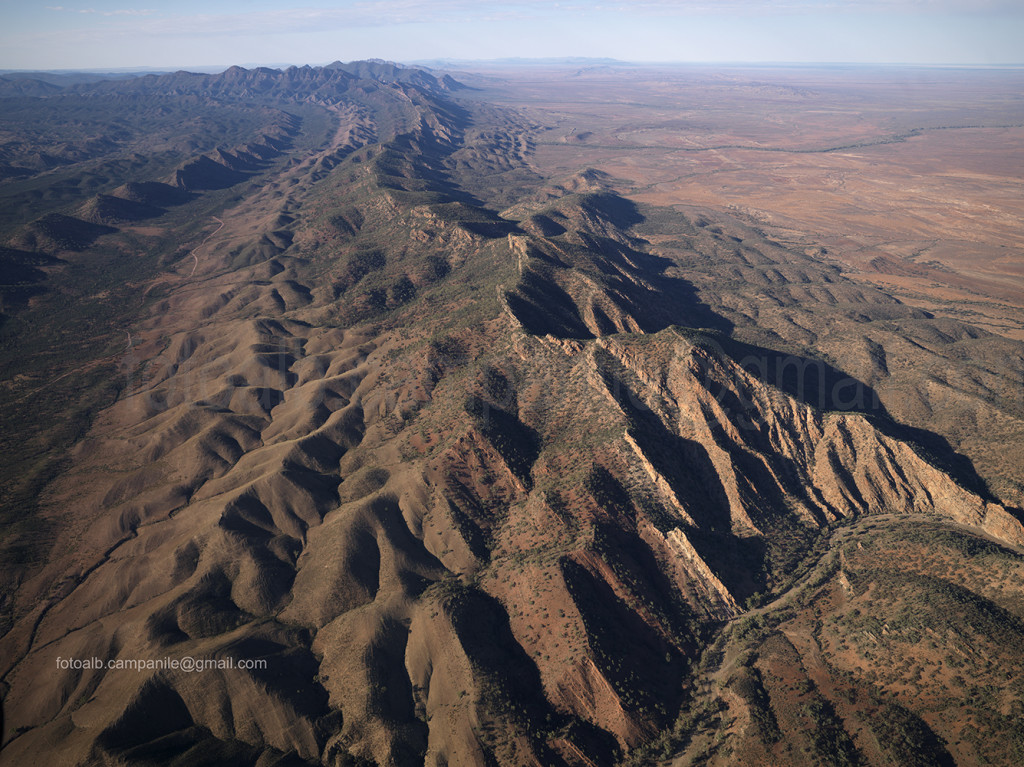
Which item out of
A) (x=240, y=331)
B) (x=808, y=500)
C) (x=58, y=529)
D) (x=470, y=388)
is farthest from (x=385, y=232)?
(x=808, y=500)

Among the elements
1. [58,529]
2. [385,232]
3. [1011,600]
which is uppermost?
[385,232]

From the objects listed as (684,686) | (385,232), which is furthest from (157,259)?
(684,686)

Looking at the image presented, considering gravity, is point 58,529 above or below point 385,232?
below

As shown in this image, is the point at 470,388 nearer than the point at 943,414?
Yes

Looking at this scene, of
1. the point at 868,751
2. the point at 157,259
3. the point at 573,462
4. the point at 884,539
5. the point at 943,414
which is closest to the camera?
the point at 868,751

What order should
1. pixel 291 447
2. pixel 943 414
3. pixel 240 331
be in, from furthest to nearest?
pixel 240 331
pixel 943 414
pixel 291 447

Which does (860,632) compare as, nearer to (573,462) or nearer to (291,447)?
(573,462)

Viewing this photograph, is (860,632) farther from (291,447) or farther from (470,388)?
(291,447)
